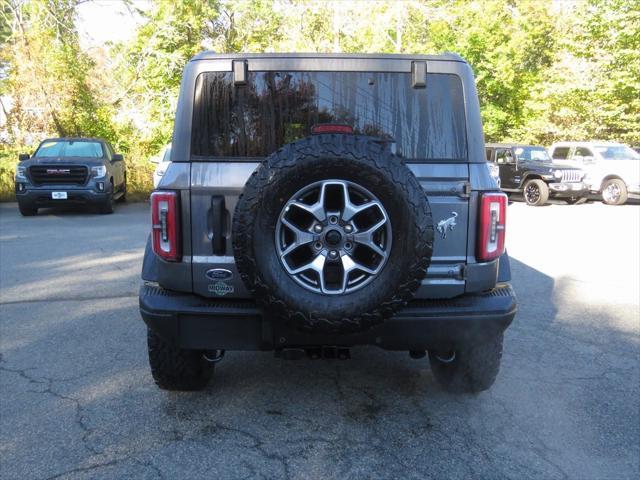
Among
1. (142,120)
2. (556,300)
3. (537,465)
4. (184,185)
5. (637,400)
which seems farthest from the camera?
(142,120)

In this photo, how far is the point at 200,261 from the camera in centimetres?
326

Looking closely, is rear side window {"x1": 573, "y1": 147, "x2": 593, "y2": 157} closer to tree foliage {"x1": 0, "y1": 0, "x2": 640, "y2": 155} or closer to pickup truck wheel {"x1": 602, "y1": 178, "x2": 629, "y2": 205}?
pickup truck wheel {"x1": 602, "y1": 178, "x2": 629, "y2": 205}

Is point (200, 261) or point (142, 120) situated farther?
point (142, 120)

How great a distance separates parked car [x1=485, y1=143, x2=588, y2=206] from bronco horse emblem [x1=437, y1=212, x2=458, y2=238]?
15.4 metres

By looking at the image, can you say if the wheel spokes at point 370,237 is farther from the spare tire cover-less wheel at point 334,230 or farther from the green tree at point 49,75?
the green tree at point 49,75

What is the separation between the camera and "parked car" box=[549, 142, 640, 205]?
17.4 m

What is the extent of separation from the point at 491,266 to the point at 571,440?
3.50 feet

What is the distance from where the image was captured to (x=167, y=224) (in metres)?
3.25

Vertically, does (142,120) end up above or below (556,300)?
above

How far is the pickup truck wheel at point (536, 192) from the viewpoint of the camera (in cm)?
1762

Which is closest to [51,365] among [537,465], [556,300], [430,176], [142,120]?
[430,176]

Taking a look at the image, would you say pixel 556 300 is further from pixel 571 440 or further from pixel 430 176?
pixel 430 176

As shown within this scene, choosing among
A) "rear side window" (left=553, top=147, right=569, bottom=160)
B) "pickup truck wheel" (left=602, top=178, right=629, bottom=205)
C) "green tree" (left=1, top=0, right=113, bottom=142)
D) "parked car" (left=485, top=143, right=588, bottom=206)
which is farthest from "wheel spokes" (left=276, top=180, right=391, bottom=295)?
"green tree" (left=1, top=0, right=113, bottom=142)

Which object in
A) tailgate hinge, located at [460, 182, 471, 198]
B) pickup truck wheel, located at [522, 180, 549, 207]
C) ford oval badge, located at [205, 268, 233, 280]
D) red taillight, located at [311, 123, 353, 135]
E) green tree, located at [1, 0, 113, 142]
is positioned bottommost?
pickup truck wheel, located at [522, 180, 549, 207]
